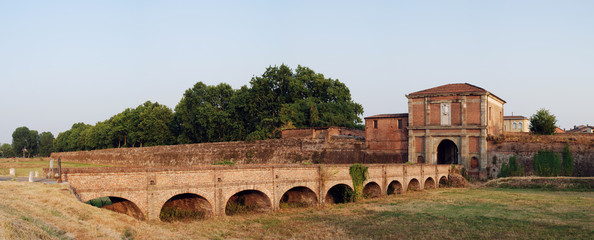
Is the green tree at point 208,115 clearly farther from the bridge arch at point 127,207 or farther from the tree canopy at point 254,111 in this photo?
the bridge arch at point 127,207

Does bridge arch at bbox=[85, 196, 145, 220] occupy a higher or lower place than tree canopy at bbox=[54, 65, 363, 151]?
lower

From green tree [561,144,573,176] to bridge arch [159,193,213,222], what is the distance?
33719 mm

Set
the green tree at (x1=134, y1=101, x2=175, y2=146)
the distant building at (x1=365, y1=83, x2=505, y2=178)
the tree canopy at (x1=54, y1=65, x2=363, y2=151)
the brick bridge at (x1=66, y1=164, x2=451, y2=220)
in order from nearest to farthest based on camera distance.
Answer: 1. the brick bridge at (x1=66, y1=164, x2=451, y2=220)
2. the distant building at (x1=365, y1=83, x2=505, y2=178)
3. the tree canopy at (x1=54, y1=65, x2=363, y2=151)
4. the green tree at (x1=134, y1=101, x2=175, y2=146)

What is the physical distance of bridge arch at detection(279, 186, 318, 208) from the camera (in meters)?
27.4

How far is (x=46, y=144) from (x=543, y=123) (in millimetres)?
132164

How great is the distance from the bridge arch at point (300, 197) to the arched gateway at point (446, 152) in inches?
1031

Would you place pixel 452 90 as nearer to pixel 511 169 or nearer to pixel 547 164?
pixel 511 169

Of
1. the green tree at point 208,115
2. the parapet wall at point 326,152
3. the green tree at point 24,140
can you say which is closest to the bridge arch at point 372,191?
the parapet wall at point 326,152

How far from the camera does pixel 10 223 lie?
997 centimetres

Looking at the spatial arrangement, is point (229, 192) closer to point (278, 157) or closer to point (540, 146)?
point (278, 157)

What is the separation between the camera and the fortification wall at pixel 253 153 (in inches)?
1929

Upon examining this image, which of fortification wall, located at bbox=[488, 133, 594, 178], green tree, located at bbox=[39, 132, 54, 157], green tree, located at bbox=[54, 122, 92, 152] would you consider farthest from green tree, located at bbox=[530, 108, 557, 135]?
green tree, located at bbox=[39, 132, 54, 157]

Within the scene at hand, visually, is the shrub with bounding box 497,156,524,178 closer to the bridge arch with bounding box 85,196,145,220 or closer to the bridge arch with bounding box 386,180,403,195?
the bridge arch with bounding box 386,180,403,195

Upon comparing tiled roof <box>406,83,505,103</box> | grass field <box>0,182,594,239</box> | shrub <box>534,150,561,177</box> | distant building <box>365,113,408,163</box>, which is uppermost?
tiled roof <box>406,83,505,103</box>
